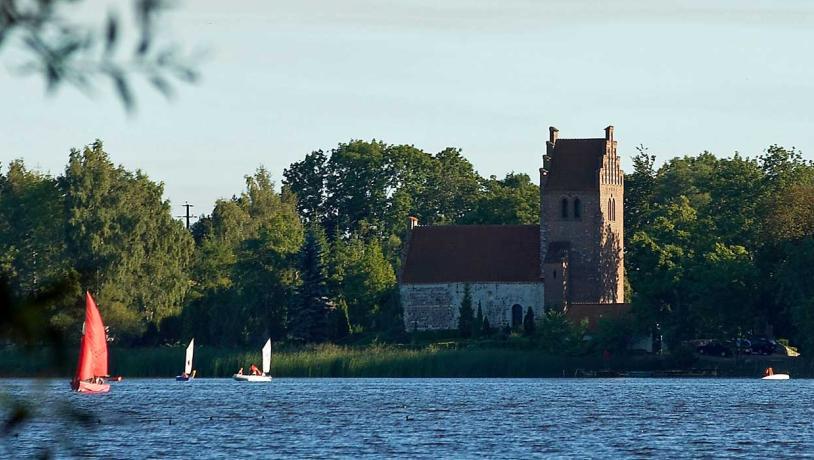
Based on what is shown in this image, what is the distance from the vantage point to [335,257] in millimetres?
95875

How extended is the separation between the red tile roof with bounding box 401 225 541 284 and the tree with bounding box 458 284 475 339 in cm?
131

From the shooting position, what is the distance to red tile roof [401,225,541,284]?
297ft

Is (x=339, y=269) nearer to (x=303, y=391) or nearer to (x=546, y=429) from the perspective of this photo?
(x=303, y=391)

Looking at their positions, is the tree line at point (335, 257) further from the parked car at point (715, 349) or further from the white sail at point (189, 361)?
the white sail at point (189, 361)

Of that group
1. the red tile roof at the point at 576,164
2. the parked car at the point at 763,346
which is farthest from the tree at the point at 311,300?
the parked car at the point at 763,346


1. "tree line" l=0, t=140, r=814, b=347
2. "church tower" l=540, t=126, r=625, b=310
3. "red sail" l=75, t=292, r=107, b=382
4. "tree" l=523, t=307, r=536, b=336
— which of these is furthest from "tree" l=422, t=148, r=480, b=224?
"red sail" l=75, t=292, r=107, b=382

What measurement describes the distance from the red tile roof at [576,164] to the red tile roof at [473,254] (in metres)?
3.30

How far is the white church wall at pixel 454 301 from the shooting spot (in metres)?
89.4

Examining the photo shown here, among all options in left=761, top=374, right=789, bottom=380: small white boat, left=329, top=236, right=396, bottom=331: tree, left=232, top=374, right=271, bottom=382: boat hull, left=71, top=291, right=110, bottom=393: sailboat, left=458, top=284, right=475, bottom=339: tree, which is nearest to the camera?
left=71, top=291, right=110, bottom=393: sailboat

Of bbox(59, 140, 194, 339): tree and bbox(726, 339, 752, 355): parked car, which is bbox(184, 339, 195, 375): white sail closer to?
bbox(59, 140, 194, 339): tree

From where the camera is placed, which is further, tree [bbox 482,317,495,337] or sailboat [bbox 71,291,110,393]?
tree [bbox 482,317,495,337]

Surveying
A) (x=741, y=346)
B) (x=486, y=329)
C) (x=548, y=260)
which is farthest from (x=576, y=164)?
(x=741, y=346)

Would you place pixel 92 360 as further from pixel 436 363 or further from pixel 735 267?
pixel 735 267

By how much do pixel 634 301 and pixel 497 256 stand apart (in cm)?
1406
